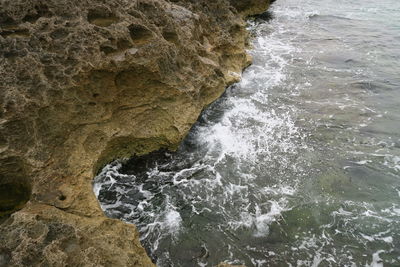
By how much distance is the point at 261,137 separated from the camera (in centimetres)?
761

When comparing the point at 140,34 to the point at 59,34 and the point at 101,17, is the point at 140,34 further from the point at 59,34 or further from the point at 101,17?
the point at 59,34

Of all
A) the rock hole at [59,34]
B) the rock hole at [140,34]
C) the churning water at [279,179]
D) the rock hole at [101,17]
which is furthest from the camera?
the rock hole at [140,34]

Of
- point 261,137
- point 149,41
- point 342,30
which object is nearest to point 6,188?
point 149,41

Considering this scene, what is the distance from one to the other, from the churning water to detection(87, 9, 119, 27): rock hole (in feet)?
9.45

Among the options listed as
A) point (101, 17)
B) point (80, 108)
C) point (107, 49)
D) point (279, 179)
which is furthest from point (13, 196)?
point (279, 179)

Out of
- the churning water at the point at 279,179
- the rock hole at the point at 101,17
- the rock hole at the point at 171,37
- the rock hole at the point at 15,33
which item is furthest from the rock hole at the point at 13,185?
the rock hole at the point at 171,37

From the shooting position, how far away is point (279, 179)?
6.50m

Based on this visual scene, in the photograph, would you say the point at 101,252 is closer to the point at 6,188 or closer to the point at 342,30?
the point at 6,188

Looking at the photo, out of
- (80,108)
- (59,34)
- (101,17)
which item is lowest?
(80,108)

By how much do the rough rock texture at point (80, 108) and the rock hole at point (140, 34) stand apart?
0.02 meters

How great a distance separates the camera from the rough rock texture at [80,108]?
13.2 ft

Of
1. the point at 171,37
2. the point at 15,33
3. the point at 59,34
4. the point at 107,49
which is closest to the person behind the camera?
the point at 15,33

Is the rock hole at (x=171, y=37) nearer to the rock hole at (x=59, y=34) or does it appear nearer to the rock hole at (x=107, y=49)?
the rock hole at (x=107, y=49)

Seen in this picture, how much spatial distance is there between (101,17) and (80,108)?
6.65ft
